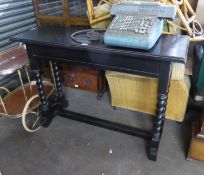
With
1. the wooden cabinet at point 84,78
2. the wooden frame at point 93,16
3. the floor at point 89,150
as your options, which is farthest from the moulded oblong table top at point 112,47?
the floor at point 89,150

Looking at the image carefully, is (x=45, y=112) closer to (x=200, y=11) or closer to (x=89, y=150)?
(x=89, y=150)

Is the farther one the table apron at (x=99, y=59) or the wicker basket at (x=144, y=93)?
the wicker basket at (x=144, y=93)

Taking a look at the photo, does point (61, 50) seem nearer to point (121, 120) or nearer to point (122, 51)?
point (122, 51)

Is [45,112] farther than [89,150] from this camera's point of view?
Yes

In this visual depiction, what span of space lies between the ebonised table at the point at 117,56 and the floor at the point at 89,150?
10 cm

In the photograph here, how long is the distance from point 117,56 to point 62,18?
108 cm

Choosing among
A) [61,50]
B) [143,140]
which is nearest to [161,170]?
[143,140]

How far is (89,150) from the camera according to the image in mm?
1629

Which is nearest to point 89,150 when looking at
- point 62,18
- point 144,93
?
point 144,93

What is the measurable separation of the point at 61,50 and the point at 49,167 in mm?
823

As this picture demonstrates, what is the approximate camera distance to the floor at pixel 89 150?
1.47m

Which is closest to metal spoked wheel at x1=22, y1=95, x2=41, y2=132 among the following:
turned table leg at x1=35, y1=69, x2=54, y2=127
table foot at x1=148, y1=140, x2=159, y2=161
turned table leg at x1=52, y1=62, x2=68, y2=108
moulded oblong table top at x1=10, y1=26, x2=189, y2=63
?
turned table leg at x1=35, y1=69, x2=54, y2=127

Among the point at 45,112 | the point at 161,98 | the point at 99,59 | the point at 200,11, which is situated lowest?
the point at 45,112

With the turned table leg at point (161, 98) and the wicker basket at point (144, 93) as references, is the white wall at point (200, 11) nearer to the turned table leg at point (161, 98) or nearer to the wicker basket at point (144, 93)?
the wicker basket at point (144, 93)
